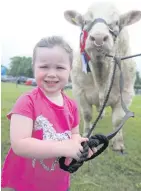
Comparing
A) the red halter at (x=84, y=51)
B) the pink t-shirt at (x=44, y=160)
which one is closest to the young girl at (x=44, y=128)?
the pink t-shirt at (x=44, y=160)

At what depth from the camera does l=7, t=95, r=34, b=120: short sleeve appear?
0.50 meters

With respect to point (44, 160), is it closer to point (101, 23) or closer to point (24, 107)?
point (24, 107)

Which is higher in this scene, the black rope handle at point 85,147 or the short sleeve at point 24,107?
the short sleeve at point 24,107

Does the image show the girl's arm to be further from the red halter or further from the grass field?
the red halter

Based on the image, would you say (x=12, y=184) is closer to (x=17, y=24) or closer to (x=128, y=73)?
(x=17, y=24)

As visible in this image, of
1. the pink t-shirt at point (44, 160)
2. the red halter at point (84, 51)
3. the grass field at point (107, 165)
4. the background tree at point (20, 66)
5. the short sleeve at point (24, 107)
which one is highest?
the red halter at point (84, 51)

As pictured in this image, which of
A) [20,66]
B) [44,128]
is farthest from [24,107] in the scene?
[20,66]

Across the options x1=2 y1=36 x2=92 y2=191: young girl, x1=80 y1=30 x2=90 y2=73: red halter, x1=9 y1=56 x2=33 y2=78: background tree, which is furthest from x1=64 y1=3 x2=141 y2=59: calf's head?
x1=2 y1=36 x2=92 y2=191: young girl

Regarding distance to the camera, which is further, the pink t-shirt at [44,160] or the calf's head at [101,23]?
the calf's head at [101,23]

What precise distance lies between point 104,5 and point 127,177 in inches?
19.4

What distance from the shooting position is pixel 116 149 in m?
1.00

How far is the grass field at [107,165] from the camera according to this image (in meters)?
0.84

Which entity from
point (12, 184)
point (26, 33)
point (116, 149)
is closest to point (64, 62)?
point (12, 184)

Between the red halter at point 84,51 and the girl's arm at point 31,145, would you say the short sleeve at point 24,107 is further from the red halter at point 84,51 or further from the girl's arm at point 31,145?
the red halter at point 84,51
